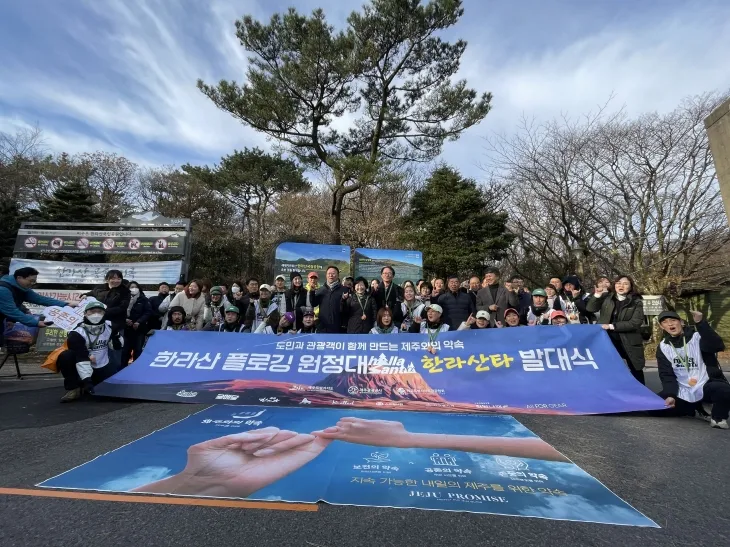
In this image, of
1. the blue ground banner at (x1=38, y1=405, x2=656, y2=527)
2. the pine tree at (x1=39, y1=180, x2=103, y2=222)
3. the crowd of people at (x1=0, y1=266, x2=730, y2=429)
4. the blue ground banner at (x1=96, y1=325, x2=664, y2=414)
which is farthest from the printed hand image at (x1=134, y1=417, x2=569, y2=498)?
the pine tree at (x1=39, y1=180, x2=103, y2=222)

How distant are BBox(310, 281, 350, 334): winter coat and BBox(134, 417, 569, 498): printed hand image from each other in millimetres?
2495

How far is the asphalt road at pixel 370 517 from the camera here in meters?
1.87

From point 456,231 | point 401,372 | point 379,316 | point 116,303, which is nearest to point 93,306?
point 116,303

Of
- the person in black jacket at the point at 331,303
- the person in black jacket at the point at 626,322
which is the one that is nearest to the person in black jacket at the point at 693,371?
the person in black jacket at the point at 626,322

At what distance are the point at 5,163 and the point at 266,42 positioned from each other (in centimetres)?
1733

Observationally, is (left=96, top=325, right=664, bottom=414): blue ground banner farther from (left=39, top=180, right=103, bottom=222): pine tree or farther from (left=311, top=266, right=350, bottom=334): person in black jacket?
(left=39, top=180, right=103, bottom=222): pine tree

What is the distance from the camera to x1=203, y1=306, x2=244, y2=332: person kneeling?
5.99 meters

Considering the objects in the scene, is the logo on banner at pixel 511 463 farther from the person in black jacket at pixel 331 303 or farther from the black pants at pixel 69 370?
the black pants at pixel 69 370

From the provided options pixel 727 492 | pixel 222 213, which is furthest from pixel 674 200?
pixel 222 213

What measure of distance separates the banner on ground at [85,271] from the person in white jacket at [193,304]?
193 inches

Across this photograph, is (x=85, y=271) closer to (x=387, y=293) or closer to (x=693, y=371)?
(x=387, y=293)

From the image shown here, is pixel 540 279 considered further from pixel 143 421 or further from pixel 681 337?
pixel 143 421

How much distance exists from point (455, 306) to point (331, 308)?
192 centimetres

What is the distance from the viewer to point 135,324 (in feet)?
19.4
